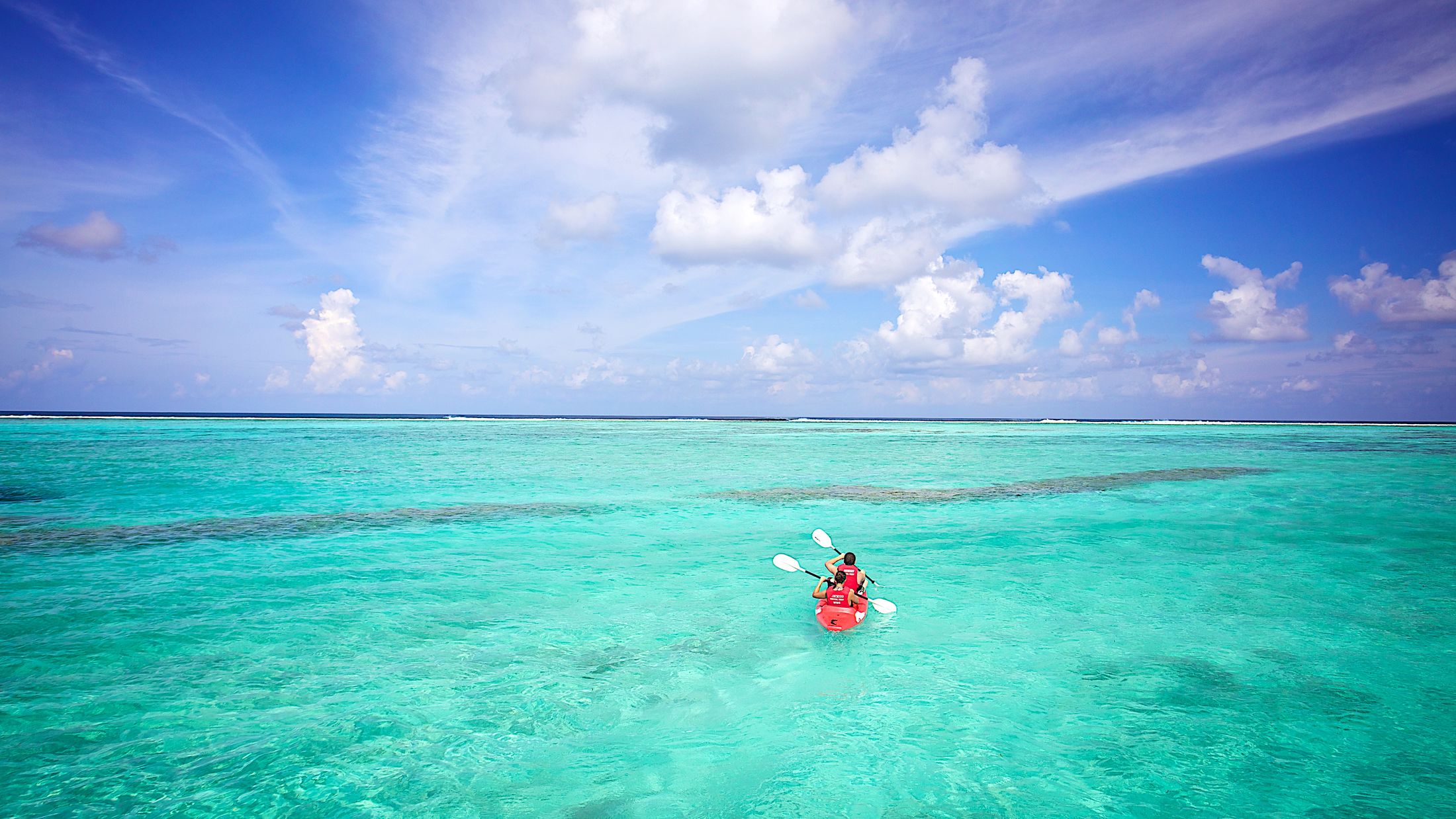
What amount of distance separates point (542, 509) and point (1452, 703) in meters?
25.6

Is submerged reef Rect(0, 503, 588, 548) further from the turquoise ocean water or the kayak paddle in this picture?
the kayak paddle

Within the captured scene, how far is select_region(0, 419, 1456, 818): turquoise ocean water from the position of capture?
25.1ft

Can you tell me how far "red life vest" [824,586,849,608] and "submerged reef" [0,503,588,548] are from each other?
1625 centimetres

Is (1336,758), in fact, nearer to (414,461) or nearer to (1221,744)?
(1221,744)

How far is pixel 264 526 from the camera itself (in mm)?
22766

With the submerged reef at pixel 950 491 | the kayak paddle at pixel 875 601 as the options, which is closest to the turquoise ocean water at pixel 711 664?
the kayak paddle at pixel 875 601

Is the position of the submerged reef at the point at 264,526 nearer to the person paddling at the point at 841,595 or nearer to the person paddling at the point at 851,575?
the person paddling at the point at 841,595

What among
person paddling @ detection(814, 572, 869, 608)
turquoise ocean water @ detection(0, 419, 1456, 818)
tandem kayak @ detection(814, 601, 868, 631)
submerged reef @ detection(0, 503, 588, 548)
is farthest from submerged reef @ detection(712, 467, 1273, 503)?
tandem kayak @ detection(814, 601, 868, 631)

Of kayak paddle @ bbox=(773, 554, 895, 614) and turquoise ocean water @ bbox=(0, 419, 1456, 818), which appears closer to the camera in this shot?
turquoise ocean water @ bbox=(0, 419, 1456, 818)

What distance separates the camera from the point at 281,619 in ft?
43.1

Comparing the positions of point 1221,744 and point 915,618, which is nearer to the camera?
point 1221,744

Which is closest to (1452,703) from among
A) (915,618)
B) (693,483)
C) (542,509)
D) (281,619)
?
(915,618)

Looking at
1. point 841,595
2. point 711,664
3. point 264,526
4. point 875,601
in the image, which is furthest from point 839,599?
point 264,526

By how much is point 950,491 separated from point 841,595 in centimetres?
2325
